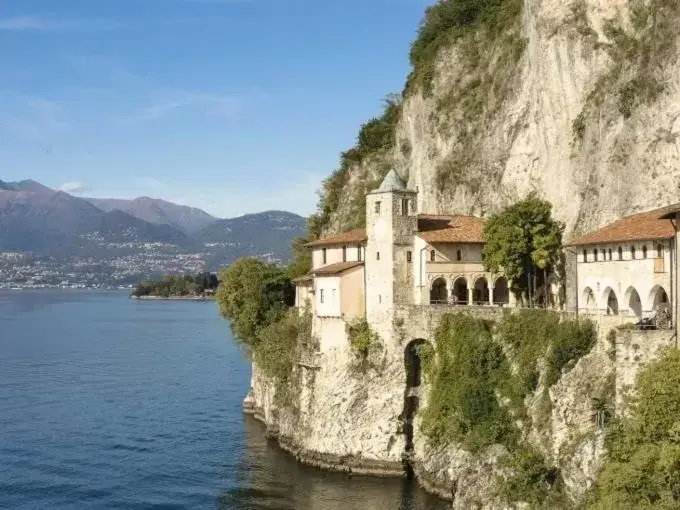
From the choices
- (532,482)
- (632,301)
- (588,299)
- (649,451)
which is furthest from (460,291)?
(649,451)

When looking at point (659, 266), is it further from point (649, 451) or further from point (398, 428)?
point (398, 428)

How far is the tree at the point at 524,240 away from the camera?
48.7m

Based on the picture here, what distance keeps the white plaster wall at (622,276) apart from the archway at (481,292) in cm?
857

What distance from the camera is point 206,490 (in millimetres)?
46125

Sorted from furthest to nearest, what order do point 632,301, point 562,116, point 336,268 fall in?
point 336,268, point 562,116, point 632,301

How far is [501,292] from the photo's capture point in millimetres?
54125

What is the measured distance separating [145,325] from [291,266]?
81829mm

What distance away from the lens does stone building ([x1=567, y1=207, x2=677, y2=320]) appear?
3859 cm

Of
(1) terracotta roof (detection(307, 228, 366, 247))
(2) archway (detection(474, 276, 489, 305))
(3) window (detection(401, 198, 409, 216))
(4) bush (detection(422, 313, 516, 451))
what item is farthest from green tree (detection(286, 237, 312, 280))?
(4) bush (detection(422, 313, 516, 451))

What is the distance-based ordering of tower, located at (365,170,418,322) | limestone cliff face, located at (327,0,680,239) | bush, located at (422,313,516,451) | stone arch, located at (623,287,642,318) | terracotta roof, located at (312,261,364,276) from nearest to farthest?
stone arch, located at (623,287,642,318)
bush, located at (422,313,516,451)
limestone cliff face, located at (327,0,680,239)
tower, located at (365,170,418,322)
terracotta roof, located at (312,261,364,276)

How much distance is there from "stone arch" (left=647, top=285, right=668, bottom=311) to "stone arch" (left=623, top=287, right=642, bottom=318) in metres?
1.62

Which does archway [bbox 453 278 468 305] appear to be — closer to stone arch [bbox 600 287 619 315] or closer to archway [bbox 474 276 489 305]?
archway [bbox 474 276 489 305]

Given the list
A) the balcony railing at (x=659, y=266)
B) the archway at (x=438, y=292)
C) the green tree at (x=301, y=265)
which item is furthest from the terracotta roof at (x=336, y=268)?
the balcony railing at (x=659, y=266)

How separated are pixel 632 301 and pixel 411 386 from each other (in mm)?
13721
